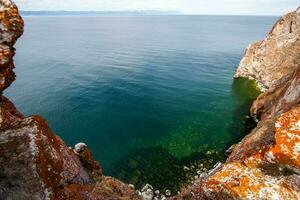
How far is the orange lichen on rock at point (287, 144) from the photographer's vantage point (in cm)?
1489

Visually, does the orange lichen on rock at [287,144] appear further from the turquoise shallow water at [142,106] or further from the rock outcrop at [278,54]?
the rock outcrop at [278,54]

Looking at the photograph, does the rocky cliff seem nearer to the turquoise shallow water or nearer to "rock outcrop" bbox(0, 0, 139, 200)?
"rock outcrop" bbox(0, 0, 139, 200)

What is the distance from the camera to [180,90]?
65.8 meters

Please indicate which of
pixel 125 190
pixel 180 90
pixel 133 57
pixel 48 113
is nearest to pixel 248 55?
pixel 180 90

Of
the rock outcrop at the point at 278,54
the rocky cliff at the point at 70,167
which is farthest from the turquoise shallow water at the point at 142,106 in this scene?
the rocky cliff at the point at 70,167

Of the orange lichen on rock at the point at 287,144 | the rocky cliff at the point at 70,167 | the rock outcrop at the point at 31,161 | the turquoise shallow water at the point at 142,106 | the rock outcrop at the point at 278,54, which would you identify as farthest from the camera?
the rock outcrop at the point at 278,54

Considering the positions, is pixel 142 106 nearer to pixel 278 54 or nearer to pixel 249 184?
pixel 278 54

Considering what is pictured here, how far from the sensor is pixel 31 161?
11.7m

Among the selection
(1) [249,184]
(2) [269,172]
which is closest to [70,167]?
(1) [249,184]

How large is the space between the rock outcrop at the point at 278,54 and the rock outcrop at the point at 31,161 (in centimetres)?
5070

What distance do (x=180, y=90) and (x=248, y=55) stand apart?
75.3 ft

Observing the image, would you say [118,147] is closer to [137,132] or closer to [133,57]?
[137,132]

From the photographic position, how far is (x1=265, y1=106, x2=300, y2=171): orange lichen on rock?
1489 centimetres

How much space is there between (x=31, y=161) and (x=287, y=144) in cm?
1442
